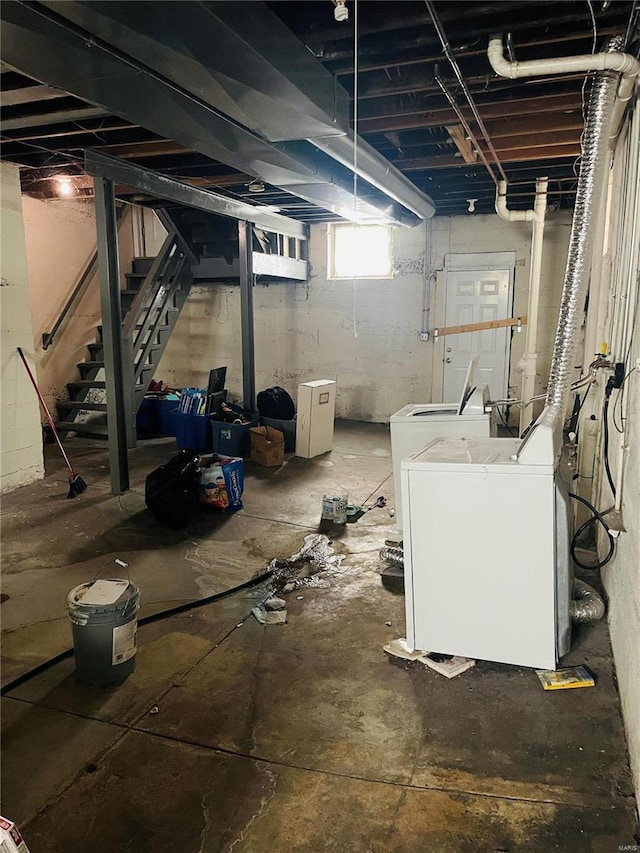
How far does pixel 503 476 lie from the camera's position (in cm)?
219

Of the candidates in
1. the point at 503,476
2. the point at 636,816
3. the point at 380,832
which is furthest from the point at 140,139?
the point at 636,816

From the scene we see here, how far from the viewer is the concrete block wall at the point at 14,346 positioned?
14.7 ft

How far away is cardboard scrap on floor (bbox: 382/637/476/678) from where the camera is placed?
231 centimetres

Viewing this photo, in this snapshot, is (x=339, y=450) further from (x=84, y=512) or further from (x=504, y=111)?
(x=504, y=111)

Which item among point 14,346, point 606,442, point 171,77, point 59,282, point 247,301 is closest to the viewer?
point 171,77

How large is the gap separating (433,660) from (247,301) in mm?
4362

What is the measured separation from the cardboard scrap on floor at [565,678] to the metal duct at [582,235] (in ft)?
3.32

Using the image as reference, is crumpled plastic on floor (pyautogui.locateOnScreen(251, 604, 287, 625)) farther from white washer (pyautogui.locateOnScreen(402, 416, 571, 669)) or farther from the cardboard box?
the cardboard box

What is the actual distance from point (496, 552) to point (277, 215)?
5209mm

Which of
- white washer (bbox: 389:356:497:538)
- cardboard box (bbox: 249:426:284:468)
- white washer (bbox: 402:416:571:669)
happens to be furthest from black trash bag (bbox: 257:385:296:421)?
white washer (bbox: 402:416:571:669)

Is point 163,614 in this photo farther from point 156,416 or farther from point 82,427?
point 156,416

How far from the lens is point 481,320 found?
6695mm

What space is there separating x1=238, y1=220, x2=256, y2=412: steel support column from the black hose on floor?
10.0ft

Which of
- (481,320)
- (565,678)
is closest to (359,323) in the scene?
(481,320)
